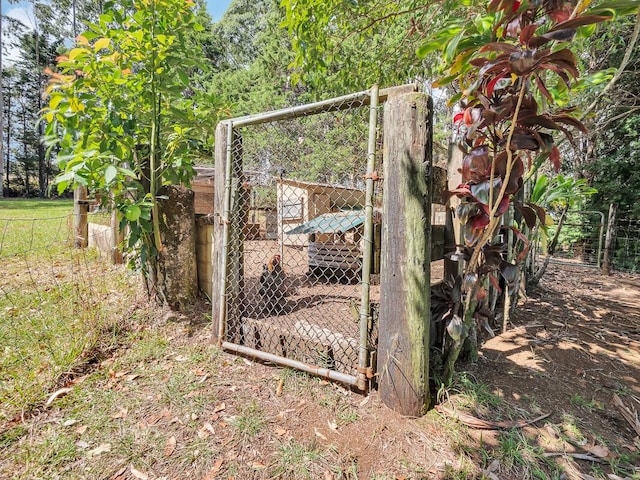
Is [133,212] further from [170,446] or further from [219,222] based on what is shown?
[170,446]

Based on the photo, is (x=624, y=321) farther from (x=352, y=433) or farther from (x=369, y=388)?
(x=352, y=433)

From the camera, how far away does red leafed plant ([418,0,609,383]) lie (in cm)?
101

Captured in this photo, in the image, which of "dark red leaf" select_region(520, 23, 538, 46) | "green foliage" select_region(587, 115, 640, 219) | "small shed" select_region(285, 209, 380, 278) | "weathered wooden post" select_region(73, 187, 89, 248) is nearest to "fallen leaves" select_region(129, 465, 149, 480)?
"dark red leaf" select_region(520, 23, 538, 46)

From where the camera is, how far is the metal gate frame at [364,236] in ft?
4.90

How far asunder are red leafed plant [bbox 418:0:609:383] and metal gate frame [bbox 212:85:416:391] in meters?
0.31

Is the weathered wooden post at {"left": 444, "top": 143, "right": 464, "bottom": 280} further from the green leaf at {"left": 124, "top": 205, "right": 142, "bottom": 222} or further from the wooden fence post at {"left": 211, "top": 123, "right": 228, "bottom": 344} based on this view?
the green leaf at {"left": 124, "top": 205, "right": 142, "bottom": 222}

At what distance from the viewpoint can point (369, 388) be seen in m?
1.58

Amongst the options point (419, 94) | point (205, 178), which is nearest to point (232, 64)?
point (205, 178)

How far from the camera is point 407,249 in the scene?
139 centimetres

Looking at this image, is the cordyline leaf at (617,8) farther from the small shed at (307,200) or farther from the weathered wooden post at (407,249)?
the small shed at (307,200)

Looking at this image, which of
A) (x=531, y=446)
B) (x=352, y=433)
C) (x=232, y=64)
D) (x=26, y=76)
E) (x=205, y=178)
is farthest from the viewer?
(x=26, y=76)

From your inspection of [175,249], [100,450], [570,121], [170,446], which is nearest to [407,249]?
[570,121]

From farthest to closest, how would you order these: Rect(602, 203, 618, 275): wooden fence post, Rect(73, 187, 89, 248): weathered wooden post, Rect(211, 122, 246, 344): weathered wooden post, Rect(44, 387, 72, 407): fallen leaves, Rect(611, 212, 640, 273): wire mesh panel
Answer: Rect(611, 212, 640, 273): wire mesh panel → Rect(602, 203, 618, 275): wooden fence post → Rect(73, 187, 89, 248): weathered wooden post → Rect(211, 122, 246, 344): weathered wooden post → Rect(44, 387, 72, 407): fallen leaves

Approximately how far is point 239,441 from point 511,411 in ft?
4.33
